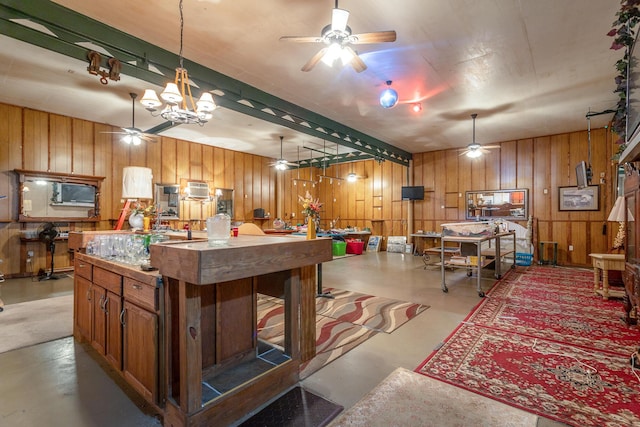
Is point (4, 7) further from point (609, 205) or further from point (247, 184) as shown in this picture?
point (609, 205)

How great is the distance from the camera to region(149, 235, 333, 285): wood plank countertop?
4.76 feet

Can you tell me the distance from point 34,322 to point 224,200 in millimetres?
6600

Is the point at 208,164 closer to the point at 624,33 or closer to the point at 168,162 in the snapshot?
the point at 168,162

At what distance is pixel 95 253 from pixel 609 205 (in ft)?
34.8

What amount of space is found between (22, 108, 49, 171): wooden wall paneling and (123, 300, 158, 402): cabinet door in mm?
6689

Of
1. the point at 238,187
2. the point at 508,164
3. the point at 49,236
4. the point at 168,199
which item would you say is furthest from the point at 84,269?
the point at 508,164

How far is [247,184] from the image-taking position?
35.2 feet

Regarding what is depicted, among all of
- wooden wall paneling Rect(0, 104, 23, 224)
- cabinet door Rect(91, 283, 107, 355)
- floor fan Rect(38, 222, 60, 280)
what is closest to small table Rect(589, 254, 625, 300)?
cabinet door Rect(91, 283, 107, 355)

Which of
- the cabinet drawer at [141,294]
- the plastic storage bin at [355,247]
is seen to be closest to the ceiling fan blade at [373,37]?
the cabinet drawer at [141,294]

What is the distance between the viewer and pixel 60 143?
6.62 metres

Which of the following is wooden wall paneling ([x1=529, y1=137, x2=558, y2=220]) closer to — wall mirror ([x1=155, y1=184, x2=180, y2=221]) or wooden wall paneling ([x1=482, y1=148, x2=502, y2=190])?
wooden wall paneling ([x1=482, y1=148, x2=502, y2=190])

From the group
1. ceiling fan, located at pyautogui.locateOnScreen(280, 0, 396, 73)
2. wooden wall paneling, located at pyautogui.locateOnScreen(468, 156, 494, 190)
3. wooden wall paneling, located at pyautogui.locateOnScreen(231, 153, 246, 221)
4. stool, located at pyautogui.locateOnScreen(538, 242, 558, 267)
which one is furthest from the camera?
wooden wall paneling, located at pyautogui.locateOnScreen(231, 153, 246, 221)

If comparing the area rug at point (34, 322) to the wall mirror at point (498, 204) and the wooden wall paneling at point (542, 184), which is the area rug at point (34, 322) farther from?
the wooden wall paneling at point (542, 184)

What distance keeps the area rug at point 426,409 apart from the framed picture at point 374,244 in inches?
350
